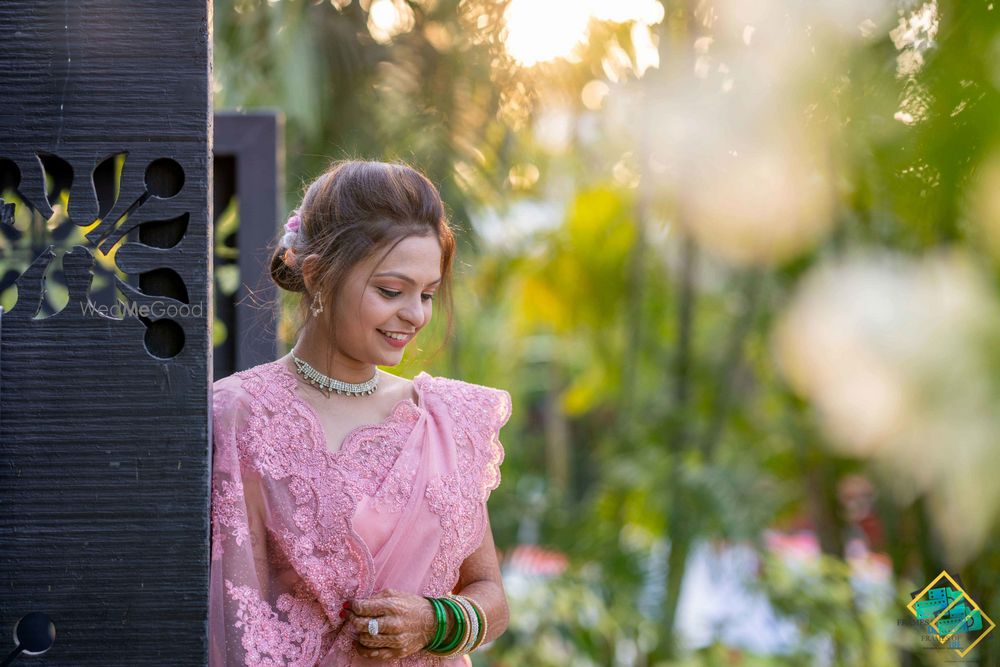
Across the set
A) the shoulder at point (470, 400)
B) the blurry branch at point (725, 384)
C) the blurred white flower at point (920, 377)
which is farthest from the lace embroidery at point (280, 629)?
the blurry branch at point (725, 384)

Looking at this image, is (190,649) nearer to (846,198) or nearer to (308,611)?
(308,611)

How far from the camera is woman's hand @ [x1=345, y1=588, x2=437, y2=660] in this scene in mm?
1652

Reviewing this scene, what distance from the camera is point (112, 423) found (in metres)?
1.58

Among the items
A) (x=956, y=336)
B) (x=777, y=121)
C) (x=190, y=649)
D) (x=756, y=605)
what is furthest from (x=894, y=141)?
(x=756, y=605)

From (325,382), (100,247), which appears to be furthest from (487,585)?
(100,247)

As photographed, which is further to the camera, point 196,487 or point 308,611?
point 308,611

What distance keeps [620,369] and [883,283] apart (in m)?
2.59

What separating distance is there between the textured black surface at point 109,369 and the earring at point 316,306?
0.22 m

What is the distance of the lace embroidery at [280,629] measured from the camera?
1653 mm

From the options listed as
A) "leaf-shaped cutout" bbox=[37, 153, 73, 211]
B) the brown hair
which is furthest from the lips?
"leaf-shaped cutout" bbox=[37, 153, 73, 211]

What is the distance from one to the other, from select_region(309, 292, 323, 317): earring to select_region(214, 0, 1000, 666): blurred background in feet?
0.92

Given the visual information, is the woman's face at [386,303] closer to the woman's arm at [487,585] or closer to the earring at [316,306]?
the earring at [316,306]

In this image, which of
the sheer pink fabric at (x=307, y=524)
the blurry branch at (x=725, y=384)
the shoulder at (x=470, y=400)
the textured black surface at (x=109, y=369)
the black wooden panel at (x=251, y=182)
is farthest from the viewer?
the blurry branch at (x=725, y=384)

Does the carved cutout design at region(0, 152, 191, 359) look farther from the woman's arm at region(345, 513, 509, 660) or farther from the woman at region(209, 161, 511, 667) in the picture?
the woman's arm at region(345, 513, 509, 660)
